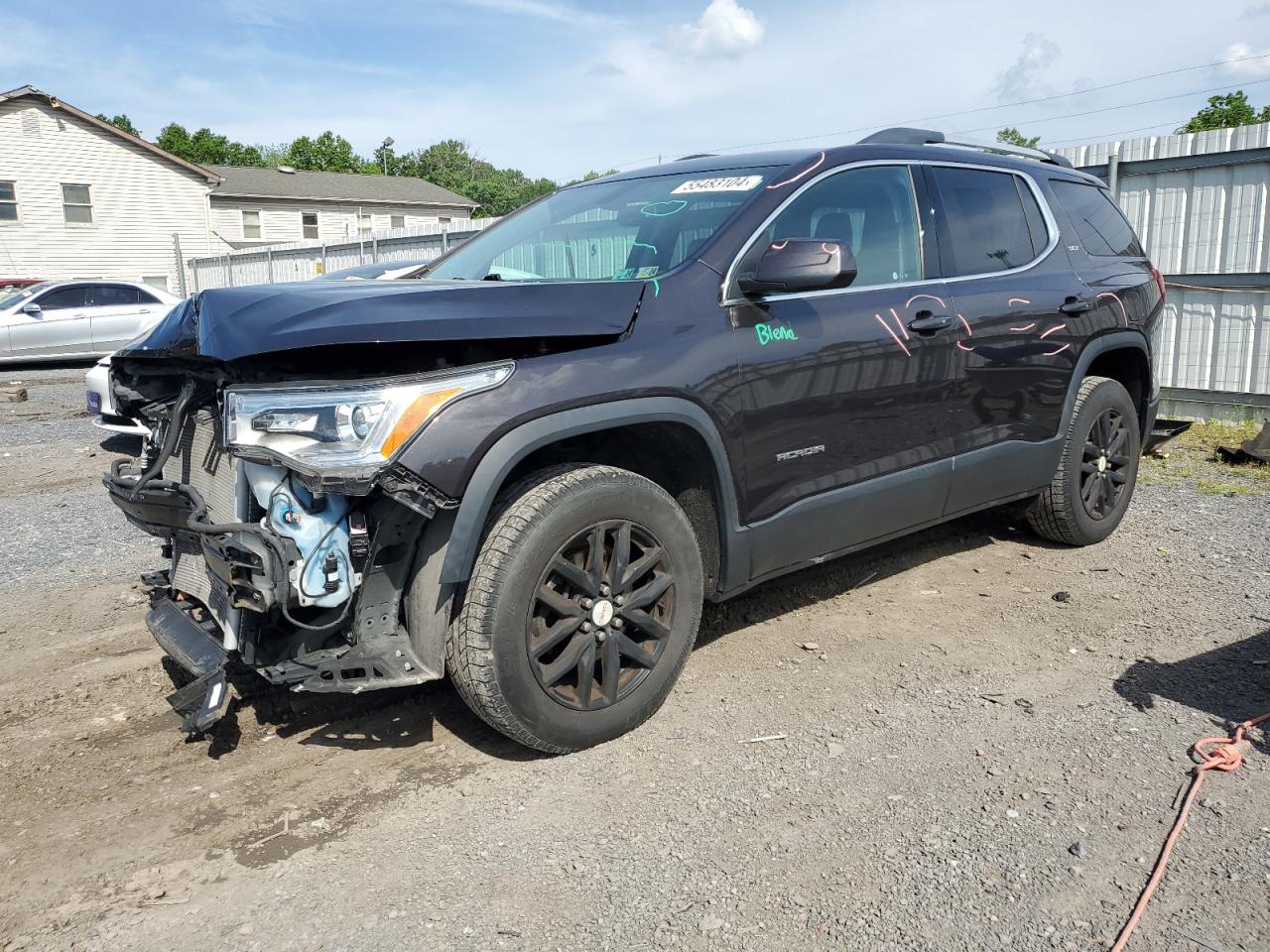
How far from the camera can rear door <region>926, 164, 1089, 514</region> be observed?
4434 mm

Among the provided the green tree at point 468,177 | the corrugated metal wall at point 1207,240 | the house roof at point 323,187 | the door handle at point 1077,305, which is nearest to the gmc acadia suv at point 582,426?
the door handle at point 1077,305

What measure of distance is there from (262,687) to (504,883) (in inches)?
64.6

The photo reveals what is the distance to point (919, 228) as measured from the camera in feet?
14.2

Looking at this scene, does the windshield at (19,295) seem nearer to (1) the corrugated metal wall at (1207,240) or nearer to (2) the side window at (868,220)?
(1) the corrugated metal wall at (1207,240)

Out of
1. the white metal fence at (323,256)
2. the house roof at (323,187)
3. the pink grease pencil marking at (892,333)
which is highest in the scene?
the house roof at (323,187)

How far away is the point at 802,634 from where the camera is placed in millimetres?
4395

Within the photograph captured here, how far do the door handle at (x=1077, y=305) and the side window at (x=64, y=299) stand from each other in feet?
55.4

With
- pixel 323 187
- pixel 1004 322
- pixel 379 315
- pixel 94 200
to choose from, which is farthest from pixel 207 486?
pixel 323 187

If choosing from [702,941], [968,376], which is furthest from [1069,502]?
[702,941]

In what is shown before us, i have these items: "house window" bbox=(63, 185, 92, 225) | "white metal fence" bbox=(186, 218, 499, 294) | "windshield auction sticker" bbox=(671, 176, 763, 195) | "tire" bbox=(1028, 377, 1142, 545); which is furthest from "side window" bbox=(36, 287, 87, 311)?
"tire" bbox=(1028, 377, 1142, 545)

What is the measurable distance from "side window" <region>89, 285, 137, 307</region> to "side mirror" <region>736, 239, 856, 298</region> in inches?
669

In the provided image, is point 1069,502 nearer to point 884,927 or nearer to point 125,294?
point 884,927

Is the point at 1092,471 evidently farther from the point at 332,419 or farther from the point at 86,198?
the point at 86,198

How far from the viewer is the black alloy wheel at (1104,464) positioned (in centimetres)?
538
